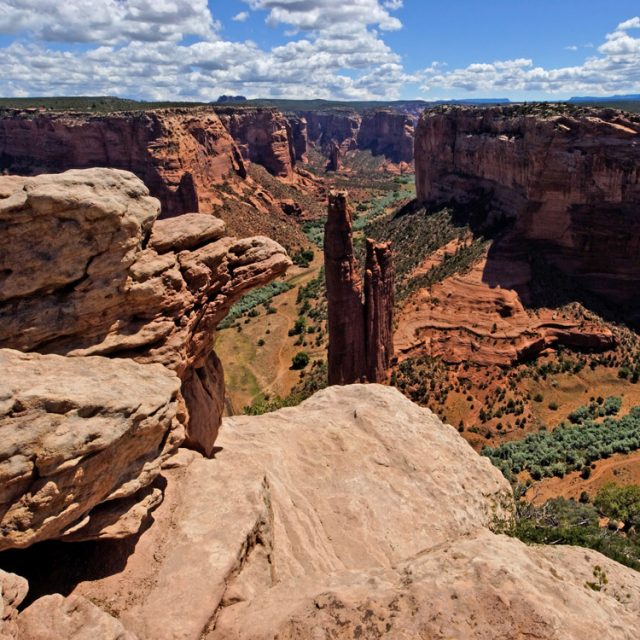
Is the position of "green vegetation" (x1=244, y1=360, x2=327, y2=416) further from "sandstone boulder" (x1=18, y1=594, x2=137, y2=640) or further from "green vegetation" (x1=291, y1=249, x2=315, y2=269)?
"green vegetation" (x1=291, y1=249, x2=315, y2=269)

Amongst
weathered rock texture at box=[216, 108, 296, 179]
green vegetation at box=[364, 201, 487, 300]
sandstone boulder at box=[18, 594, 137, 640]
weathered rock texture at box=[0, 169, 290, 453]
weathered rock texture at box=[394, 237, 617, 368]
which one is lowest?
weathered rock texture at box=[394, 237, 617, 368]

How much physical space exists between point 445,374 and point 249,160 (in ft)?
386

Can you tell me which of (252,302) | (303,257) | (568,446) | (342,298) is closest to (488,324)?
(568,446)

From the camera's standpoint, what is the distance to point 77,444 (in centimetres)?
1203

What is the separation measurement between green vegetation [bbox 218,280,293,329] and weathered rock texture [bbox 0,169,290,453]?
61690mm

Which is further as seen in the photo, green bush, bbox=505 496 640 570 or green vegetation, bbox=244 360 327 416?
green vegetation, bbox=244 360 327 416

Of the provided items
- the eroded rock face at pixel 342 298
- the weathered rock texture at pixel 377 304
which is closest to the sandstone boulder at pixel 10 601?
the eroded rock face at pixel 342 298

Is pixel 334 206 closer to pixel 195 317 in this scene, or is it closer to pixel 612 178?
pixel 195 317

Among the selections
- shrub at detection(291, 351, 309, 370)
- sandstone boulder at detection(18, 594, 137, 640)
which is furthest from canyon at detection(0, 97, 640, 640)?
shrub at detection(291, 351, 309, 370)

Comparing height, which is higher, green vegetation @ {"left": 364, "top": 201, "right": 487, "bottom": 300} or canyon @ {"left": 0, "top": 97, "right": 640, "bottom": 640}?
canyon @ {"left": 0, "top": 97, "right": 640, "bottom": 640}

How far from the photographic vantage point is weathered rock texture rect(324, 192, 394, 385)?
131 feet

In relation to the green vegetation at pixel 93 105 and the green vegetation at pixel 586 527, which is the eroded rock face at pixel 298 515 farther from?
the green vegetation at pixel 93 105

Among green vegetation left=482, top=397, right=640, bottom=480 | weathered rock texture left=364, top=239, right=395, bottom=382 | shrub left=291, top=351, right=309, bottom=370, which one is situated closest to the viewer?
green vegetation left=482, top=397, right=640, bottom=480

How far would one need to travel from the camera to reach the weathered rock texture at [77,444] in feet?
37.5
